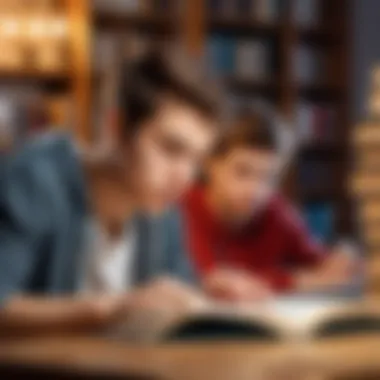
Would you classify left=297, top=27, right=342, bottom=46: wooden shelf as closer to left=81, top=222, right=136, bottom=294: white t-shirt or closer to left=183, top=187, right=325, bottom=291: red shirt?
left=183, top=187, right=325, bottom=291: red shirt

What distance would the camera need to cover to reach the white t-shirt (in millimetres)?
1823

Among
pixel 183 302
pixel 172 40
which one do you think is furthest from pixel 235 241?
→ pixel 172 40

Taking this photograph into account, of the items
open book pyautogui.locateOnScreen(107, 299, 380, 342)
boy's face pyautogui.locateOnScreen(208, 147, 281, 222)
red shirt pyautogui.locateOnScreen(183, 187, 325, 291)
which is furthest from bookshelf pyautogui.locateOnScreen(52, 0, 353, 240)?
open book pyautogui.locateOnScreen(107, 299, 380, 342)

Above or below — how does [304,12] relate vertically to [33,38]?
above

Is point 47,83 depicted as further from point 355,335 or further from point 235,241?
point 355,335

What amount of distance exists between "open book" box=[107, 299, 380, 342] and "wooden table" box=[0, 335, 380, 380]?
0.07 ft

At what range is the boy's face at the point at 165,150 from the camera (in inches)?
72.8

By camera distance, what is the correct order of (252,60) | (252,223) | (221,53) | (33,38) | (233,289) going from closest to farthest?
1. (233,289)
2. (252,223)
3. (33,38)
4. (221,53)
5. (252,60)

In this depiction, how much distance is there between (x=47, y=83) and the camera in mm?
4285

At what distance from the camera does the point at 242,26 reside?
475 centimetres

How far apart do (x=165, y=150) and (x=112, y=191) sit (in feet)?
0.38

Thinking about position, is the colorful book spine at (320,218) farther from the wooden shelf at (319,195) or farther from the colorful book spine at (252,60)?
the colorful book spine at (252,60)

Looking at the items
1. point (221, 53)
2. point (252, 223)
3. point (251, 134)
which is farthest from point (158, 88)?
point (221, 53)

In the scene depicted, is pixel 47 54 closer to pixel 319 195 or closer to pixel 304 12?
pixel 304 12
